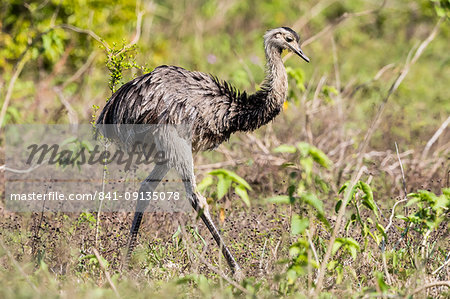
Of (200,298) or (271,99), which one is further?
(271,99)

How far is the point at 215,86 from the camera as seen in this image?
200 inches

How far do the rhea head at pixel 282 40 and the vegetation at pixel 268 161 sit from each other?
82cm

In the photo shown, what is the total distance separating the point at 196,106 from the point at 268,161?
192 cm

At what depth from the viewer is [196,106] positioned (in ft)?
16.1

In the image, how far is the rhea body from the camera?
482 cm

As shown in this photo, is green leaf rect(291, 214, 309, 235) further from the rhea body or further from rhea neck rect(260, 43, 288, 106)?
rhea neck rect(260, 43, 288, 106)

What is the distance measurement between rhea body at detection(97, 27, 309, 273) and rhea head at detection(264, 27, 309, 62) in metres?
0.07

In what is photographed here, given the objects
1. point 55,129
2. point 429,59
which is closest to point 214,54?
point 429,59

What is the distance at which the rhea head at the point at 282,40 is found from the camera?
5.35m

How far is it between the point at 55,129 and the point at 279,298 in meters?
4.03

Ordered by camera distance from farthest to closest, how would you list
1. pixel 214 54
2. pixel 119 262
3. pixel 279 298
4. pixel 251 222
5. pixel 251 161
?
pixel 214 54 → pixel 251 161 → pixel 251 222 → pixel 119 262 → pixel 279 298

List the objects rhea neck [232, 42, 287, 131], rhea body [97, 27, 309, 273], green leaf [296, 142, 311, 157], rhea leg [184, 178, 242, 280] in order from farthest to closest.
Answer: rhea neck [232, 42, 287, 131]
rhea body [97, 27, 309, 273]
rhea leg [184, 178, 242, 280]
green leaf [296, 142, 311, 157]

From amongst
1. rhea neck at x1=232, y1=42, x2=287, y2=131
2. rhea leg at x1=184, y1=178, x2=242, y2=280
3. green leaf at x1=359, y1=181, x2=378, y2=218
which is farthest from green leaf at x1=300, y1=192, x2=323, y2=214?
rhea neck at x1=232, y1=42, x2=287, y2=131

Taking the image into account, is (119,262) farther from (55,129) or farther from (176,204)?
(55,129)
